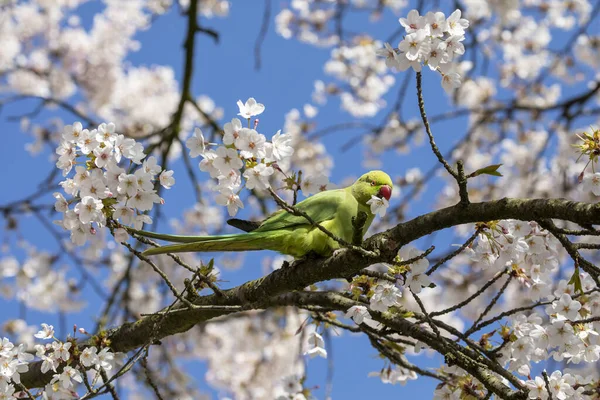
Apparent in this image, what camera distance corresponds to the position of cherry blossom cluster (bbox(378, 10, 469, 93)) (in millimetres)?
2080

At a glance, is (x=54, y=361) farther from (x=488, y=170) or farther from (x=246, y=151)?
(x=488, y=170)

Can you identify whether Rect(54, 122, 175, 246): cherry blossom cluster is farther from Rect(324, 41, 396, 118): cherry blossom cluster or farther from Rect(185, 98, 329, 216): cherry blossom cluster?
Rect(324, 41, 396, 118): cherry blossom cluster

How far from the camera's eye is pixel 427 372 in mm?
2754

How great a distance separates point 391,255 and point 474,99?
8.11m

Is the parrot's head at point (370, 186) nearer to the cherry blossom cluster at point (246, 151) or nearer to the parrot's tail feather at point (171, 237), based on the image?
the parrot's tail feather at point (171, 237)

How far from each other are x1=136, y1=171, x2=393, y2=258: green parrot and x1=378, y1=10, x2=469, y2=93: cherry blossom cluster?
0.64 meters

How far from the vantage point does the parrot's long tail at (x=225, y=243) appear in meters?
2.48

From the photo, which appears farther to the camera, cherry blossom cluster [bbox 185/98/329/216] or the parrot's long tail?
the parrot's long tail

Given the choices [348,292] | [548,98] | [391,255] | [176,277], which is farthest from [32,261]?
[548,98]

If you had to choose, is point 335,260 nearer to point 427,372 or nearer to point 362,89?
point 427,372

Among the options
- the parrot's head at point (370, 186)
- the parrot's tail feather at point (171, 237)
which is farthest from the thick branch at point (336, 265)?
the parrot's head at point (370, 186)

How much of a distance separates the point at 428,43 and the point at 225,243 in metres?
1.19

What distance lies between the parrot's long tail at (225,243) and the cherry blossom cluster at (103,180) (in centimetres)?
24

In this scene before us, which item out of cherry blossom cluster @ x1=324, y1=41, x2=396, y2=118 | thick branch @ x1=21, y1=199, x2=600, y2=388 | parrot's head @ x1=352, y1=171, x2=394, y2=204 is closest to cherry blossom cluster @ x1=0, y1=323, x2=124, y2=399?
thick branch @ x1=21, y1=199, x2=600, y2=388
